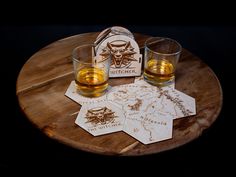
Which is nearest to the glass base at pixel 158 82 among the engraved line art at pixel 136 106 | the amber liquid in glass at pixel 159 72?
the amber liquid in glass at pixel 159 72

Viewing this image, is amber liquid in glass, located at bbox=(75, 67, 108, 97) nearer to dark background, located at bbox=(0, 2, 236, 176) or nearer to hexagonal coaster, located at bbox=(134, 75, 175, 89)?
hexagonal coaster, located at bbox=(134, 75, 175, 89)

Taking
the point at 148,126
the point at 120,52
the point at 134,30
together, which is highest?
the point at 120,52

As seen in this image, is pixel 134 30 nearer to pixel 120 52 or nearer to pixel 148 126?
pixel 120 52

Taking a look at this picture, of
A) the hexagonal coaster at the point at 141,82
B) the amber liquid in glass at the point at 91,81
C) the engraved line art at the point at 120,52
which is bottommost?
the hexagonal coaster at the point at 141,82

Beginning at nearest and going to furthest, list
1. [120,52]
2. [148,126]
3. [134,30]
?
1. [148,126]
2. [120,52]
3. [134,30]

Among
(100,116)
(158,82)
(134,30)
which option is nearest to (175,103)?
(158,82)

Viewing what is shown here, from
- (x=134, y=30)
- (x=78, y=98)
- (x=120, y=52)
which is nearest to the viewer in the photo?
(x=78, y=98)

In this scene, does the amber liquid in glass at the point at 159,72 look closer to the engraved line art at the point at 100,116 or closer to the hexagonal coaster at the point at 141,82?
the hexagonal coaster at the point at 141,82
